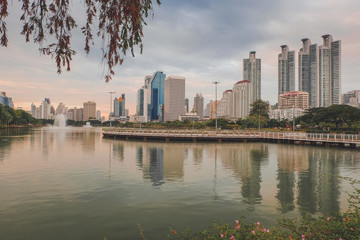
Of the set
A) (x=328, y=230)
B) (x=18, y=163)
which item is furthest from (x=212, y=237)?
(x=18, y=163)

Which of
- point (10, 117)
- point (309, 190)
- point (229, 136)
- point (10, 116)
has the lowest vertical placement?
point (309, 190)

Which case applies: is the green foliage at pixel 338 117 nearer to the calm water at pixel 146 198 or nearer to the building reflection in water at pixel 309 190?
the building reflection in water at pixel 309 190

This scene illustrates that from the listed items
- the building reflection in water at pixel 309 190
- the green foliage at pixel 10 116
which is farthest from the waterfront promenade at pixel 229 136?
the green foliage at pixel 10 116

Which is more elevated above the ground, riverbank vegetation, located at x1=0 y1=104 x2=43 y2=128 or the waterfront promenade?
riverbank vegetation, located at x1=0 y1=104 x2=43 y2=128

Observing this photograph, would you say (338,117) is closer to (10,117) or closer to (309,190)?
(309,190)

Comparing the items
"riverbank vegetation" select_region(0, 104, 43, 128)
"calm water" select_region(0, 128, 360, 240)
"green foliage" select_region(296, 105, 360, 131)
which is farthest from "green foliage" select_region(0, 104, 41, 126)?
"green foliage" select_region(296, 105, 360, 131)

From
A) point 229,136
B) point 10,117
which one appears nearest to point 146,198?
point 229,136

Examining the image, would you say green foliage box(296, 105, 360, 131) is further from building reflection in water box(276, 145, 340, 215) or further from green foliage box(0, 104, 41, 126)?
green foliage box(0, 104, 41, 126)

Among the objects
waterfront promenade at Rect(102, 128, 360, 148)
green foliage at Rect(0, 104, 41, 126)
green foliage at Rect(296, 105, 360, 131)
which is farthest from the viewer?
green foliage at Rect(0, 104, 41, 126)

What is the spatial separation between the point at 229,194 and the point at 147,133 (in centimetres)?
4901

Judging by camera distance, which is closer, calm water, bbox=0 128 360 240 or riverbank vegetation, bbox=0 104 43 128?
calm water, bbox=0 128 360 240

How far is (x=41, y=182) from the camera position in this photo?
18500 millimetres

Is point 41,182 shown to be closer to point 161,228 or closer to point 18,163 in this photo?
point 18,163

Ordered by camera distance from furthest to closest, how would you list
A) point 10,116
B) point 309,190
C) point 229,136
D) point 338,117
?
point 10,116 → point 338,117 → point 229,136 → point 309,190
